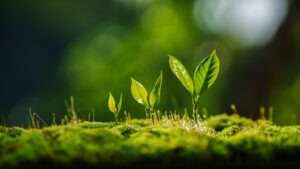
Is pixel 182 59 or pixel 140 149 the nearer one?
pixel 140 149

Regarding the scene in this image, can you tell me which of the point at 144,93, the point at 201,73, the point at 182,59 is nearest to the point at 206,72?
the point at 201,73

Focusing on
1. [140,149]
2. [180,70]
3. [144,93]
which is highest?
[180,70]

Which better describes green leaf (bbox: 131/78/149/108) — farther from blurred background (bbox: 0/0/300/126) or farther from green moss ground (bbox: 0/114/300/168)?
blurred background (bbox: 0/0/300/126)

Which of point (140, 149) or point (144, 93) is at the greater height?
point (144, 93)

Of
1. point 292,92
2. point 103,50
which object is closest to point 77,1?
point 103,50

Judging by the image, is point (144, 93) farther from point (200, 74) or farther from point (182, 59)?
point (182, 59)

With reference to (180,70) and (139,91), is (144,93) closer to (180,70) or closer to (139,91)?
(139,91)

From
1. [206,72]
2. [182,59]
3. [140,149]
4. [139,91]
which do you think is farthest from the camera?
[182,59]

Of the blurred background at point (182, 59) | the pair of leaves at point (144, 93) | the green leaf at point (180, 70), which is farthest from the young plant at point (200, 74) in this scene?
the blurred background at point (182, 59)

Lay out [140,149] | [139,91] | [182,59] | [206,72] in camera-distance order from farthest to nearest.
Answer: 1. [182,59]
2. [139,91]
3. [206,72]
4. [140,149]

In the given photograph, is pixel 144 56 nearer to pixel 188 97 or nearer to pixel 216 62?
pixel 188 97
